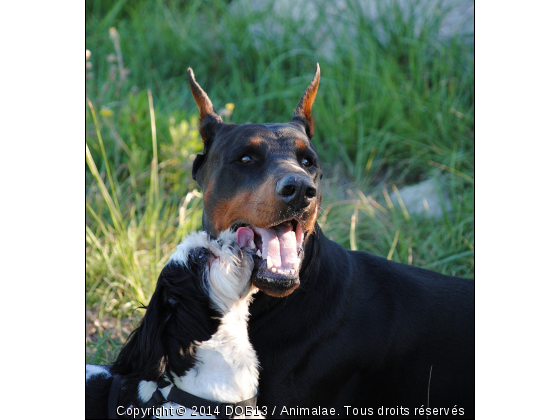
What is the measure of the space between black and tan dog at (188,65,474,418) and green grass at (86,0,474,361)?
1211 millimetres

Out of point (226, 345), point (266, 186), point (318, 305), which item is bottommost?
Answer: point (318, 305)

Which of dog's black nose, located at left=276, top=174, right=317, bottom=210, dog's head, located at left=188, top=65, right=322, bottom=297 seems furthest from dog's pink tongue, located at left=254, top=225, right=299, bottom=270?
dog's black nose, located at left=276, top=174, right=317, bottom=210

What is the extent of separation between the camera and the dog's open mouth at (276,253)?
7.16ft

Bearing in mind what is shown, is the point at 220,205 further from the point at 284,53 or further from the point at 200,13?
the point at 200,13

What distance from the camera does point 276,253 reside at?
7.74 feet

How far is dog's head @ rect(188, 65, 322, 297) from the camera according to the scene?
2.35 m

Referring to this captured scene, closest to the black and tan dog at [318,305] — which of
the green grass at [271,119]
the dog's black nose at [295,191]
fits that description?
the dog's black nose at [295,191]

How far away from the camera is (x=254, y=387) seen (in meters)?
2.14

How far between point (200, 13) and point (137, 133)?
7.85 feet

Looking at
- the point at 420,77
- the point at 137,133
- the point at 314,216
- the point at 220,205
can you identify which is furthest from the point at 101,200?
the point at 420,77

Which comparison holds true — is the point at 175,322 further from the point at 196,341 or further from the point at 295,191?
the point at 295,191

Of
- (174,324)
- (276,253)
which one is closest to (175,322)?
(174,324)

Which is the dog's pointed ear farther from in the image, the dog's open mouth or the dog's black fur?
the dog's black fur

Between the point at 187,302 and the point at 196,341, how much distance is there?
145 mm
